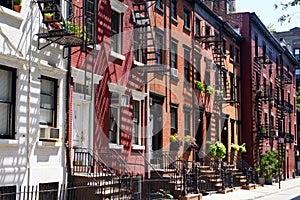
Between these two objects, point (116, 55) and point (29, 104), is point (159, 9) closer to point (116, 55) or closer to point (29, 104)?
point (116, 55)

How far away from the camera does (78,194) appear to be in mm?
14797

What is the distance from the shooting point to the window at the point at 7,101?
13008 millimetres

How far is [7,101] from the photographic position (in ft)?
42.9

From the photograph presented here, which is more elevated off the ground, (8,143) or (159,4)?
(159,4)

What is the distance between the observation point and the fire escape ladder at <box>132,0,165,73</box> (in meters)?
20.7

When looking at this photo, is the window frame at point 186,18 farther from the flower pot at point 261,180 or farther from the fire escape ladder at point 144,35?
the flower pot at point 261,180

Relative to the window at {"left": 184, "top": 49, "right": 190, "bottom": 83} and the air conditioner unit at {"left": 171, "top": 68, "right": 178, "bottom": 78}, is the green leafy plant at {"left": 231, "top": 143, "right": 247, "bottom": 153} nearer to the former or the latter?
the window at {"left": 184, "top": 49, "right": 190, "bottom": 83}

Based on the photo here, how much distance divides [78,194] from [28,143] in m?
2.28

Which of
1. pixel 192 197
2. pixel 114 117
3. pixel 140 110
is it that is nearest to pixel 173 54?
pixel 140 110

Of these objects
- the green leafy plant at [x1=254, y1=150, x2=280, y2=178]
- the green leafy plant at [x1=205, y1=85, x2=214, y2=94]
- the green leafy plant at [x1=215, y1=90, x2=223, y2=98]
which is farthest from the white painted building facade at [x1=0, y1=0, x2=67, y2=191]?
the green leafy plant at [x1=254, y1=150, x2=280, y2=178]

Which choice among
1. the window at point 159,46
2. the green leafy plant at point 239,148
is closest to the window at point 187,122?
the window at point 159,46

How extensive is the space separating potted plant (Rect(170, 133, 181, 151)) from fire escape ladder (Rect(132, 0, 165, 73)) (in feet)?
13.4

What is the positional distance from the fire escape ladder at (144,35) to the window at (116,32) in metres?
1.18

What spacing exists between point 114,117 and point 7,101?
6.29m
